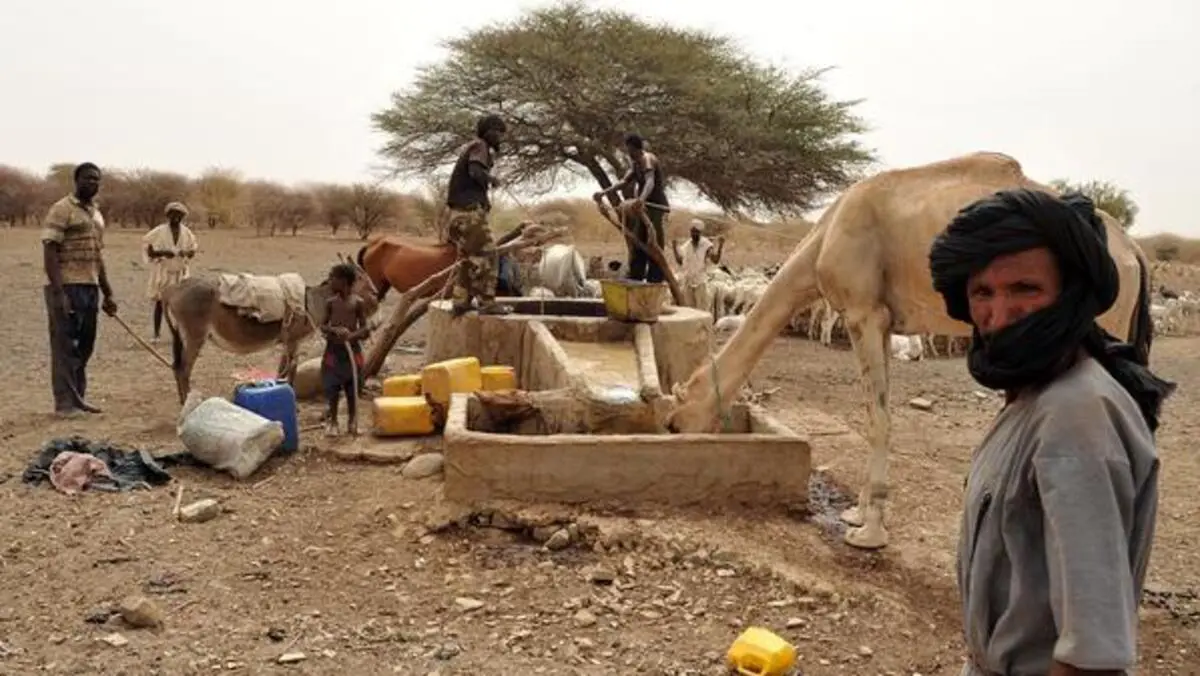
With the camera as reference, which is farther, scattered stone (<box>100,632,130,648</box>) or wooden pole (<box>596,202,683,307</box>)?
wooden pole (<box>596,202,683,307</box>)

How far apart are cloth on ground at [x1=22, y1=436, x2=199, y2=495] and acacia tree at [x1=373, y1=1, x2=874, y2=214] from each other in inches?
577

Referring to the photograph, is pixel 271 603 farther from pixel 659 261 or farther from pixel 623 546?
pixel 659 261

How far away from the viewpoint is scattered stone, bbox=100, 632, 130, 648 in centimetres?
371

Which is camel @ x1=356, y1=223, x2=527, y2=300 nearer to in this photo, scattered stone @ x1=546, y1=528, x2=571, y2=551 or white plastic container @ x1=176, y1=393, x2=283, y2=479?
white plastic container @ x1=176, y1=393, x2=283, y2=479

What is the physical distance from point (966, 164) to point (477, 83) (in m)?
16.1

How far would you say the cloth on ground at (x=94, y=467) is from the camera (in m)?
5.55

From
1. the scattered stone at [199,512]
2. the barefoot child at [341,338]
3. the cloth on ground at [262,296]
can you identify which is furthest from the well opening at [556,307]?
the scattered stone at [199,512]

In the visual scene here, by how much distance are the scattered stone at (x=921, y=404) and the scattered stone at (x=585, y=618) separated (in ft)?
20.6

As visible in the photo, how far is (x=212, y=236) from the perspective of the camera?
126ft

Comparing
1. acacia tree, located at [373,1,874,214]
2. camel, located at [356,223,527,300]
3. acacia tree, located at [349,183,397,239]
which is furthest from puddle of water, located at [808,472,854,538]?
acacia tree, located at [349,183,397,239]

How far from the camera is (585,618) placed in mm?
4035

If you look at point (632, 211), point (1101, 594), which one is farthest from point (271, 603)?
point (632, 211)

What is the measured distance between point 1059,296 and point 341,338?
5806 mm

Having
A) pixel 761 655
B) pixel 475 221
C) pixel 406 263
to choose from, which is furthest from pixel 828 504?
pixel 406 263
